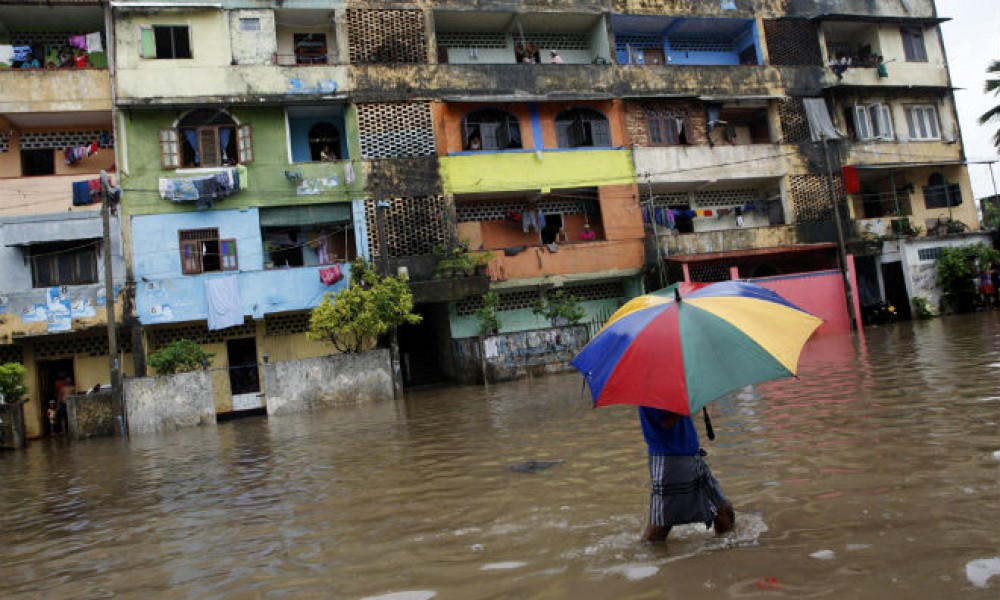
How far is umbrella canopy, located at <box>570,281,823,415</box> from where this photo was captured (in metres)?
3.36

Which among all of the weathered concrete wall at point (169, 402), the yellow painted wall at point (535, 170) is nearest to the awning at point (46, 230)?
the weathered concrete wall at point (169, 402)

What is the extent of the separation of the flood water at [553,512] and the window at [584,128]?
16408mm

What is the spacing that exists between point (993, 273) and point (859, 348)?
14.0 m

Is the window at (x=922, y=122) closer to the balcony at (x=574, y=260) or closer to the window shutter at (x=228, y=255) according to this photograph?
the balcony at (x=574, y=260)

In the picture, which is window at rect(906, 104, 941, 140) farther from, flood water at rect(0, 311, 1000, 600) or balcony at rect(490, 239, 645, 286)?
flood water at rect(0, 311, 1000, 600)

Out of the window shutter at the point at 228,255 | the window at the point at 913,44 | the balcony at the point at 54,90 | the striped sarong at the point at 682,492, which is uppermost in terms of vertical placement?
the window at the point at 913,44

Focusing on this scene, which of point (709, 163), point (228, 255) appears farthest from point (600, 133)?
point (228, 255)

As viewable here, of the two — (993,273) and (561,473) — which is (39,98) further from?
(993,273)

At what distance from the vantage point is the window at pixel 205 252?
2098 cm

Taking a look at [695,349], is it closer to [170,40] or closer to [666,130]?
[170,40]

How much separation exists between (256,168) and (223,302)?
15.0 ft

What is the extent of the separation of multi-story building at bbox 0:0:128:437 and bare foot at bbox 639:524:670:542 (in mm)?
19620

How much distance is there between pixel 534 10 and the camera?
968 inches

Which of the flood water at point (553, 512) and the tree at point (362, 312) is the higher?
the tree at point (362, 312)
